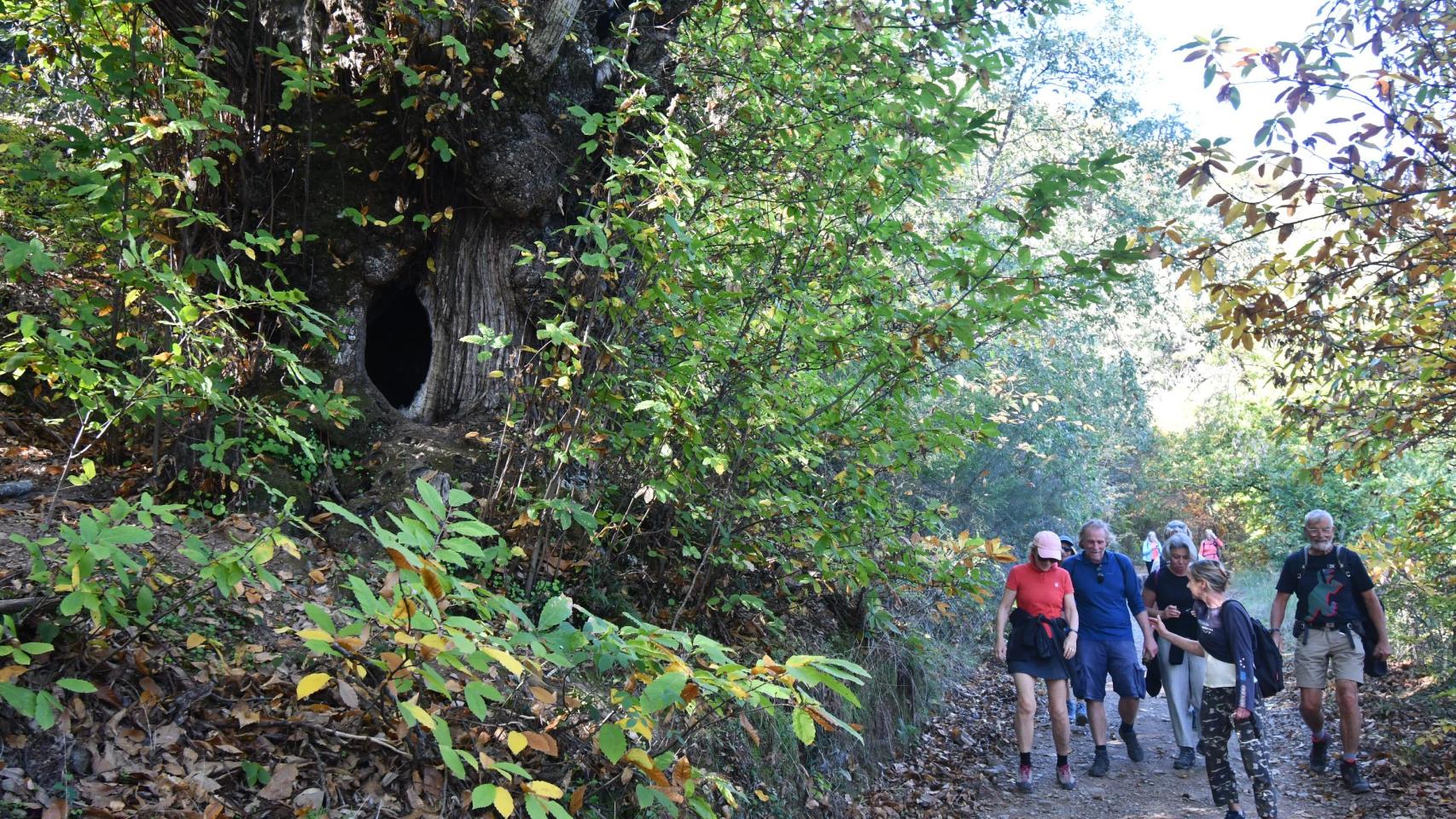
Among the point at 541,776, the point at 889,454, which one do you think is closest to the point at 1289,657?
the point at 889,454

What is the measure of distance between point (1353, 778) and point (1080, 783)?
6.40 feet

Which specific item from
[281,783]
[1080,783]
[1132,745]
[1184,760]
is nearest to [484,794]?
[281,783]

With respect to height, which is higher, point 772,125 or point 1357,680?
point 772,125

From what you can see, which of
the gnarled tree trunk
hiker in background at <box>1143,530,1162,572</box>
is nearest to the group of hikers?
the gnarled tree trunk

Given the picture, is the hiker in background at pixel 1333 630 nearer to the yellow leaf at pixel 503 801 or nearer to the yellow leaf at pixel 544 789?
the yellow leaf at pixel 544 789

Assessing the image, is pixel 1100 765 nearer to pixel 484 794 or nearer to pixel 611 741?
pixel 611 741

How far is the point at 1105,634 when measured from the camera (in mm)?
8008

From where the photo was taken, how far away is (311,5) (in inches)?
230

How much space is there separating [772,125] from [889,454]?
2292 millimetres

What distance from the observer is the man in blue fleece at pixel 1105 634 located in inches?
308

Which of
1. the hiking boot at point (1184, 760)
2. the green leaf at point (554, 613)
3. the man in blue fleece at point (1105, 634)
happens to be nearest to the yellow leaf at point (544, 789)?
the green leaf at point (554, 613)

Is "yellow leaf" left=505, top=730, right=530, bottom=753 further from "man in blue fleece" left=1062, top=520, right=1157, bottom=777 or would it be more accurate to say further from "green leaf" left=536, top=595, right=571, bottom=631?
"man in blue fleece" left=1062, top=520, right=1157, bottom=777

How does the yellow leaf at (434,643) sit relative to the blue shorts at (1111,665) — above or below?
above

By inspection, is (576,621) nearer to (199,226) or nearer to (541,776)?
(541,776)
